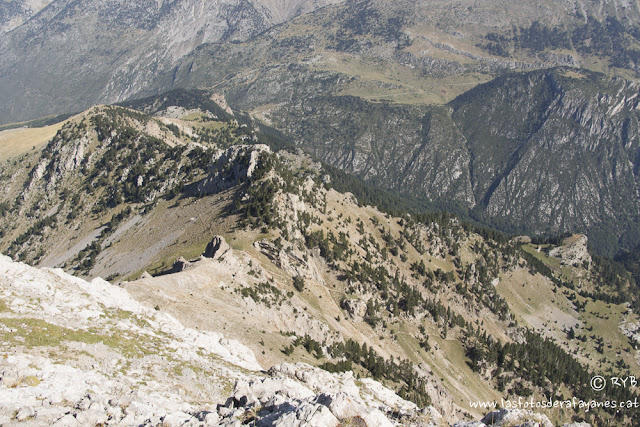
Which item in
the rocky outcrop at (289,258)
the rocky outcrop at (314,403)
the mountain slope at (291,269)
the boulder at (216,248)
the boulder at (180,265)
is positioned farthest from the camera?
the rocky outcrop at (289,258)

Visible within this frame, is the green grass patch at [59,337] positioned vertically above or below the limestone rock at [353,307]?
above

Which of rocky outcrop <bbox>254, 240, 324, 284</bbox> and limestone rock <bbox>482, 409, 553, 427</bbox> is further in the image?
rocky outcrop <bbox>254, 240, 324, 284</bbox>

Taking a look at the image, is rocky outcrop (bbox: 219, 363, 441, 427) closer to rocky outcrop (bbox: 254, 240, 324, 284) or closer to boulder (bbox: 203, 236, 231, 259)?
boulder (bbox: 203, 236, 231, 259)

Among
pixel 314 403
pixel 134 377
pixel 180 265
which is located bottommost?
pixel 180 265

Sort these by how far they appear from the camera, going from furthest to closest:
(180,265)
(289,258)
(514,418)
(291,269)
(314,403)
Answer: (289,258) → (291,269) → (180,265) → (514,418) → (314,403)

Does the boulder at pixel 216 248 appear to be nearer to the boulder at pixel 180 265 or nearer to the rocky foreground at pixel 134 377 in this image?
the boulder at pixel 180 265

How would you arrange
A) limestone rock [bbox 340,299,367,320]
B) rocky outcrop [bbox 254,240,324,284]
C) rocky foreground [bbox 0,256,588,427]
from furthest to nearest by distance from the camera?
limestone rock [bbox 340,299,367,320] → rocky outcrop [bbox 254,240,324,284] → rocky foreground [bbox 0,256,588,427]

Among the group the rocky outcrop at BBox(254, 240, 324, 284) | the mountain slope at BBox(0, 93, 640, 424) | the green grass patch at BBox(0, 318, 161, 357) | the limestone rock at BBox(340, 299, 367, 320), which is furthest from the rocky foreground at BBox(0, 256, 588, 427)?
the limestone rock at BBox(340, 299, 367, 320)

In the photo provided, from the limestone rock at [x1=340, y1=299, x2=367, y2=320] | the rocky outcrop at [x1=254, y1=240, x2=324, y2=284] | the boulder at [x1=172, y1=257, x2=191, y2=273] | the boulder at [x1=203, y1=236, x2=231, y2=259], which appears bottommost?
the limestone rock at [x1=340, y1=299, x2=367, y2=320]

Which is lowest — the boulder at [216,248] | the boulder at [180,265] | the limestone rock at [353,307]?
the limestone rock at [353,307]

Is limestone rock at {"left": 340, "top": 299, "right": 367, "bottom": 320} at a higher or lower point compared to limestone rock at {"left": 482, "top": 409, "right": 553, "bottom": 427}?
lower

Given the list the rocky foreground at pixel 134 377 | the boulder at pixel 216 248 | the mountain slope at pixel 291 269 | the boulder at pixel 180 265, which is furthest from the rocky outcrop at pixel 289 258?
the rocky foreground at pixel 134 377

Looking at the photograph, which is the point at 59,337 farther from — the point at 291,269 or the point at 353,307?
the point at 353,307

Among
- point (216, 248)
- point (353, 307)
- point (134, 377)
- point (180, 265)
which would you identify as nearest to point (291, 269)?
point (216, 248)
